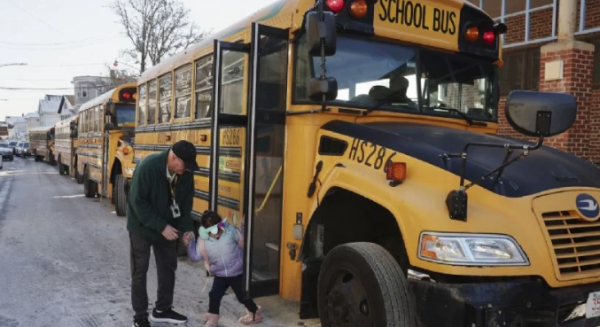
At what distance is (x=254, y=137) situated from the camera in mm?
3779

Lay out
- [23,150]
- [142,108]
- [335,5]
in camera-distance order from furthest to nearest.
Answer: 1. [23,150]
2. [142,108]
3. [335,5]

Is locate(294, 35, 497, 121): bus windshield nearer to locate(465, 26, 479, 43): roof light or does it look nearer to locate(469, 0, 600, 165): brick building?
locate(465, 26, 479, 43): roof light

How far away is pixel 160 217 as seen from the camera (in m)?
3.86

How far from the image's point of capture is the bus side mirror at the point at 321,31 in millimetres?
3189

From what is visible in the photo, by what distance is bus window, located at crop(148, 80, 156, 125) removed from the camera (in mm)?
7206

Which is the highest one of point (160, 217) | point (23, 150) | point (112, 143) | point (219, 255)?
point (112, 143)

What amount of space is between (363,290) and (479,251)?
2.47 ft

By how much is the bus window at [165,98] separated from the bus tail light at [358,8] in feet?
11.0

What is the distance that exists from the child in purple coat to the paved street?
27 centimetres

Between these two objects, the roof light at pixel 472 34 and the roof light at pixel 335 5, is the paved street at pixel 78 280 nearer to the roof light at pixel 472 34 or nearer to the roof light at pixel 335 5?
the roof light at pixel 335 5

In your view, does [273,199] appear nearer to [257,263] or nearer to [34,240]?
[257,263]

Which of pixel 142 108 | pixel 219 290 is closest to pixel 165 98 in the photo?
pixel 142 108

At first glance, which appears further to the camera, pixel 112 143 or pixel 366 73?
pixel 112 143

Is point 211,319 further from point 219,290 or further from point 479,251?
point 479,251
